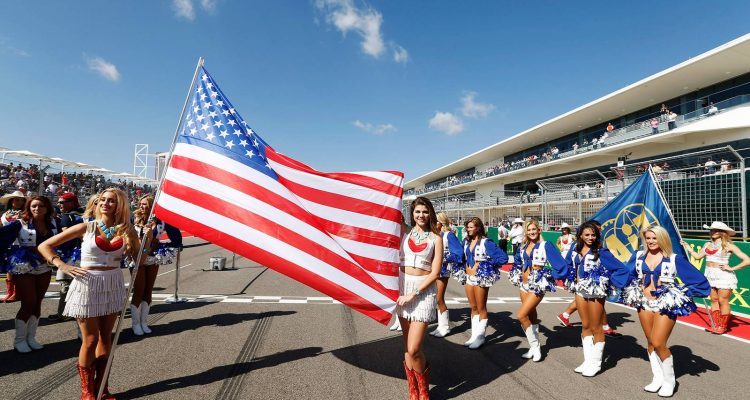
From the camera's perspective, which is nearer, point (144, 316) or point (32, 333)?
point (32, 333)

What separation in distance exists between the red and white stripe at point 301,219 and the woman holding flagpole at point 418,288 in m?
0.13

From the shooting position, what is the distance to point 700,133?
20.3 m

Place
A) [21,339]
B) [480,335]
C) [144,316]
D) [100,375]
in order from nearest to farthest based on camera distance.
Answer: [100,375] < [21,339] < [480,335] < [144,316]

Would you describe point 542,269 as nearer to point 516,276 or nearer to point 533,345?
point 516,276

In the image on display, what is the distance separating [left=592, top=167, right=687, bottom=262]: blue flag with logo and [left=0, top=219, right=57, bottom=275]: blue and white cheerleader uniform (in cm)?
890

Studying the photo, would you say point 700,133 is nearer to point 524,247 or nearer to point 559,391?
point 524,247

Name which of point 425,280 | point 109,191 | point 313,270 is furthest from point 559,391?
point 109,191

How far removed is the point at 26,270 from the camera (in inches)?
169

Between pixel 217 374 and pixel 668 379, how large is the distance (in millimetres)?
4873

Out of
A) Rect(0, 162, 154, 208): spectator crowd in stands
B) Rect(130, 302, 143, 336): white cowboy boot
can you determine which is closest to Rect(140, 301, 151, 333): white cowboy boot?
Rect(130, 302, 143, 336): white cowboy boot

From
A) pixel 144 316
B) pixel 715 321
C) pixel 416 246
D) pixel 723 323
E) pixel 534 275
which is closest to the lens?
pixel 416 246

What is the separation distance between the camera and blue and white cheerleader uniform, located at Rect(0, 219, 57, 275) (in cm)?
426

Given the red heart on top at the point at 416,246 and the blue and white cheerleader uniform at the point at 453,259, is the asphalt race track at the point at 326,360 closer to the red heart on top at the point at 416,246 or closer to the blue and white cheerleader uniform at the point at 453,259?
the blue and white cheerleader uniform at the point at 453,259

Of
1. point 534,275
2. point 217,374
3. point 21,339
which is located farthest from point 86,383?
point 534,275
